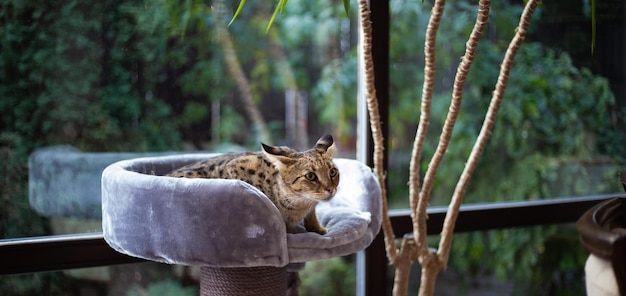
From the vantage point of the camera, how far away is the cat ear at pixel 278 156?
167cm

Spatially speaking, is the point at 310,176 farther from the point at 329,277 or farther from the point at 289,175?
the point at 329,277

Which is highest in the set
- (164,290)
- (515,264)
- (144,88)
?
(144,88)

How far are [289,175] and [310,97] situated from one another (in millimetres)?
834

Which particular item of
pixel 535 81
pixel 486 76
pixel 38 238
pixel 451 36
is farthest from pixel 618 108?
pixel 38 238

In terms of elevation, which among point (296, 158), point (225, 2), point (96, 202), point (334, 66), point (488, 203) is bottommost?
point (488, 203)

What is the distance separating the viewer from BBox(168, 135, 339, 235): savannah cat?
1.69m

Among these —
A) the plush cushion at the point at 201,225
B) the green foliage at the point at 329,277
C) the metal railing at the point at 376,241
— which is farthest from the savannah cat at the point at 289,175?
the green foliage at the point at 329,277

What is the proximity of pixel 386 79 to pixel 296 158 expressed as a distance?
0.81m

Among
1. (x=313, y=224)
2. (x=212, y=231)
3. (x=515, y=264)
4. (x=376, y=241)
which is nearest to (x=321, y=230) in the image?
(x=313, y=224)

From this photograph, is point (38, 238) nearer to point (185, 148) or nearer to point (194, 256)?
point (185, 148)

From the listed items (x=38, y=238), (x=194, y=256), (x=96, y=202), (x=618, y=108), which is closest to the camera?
(x=194, y=256)

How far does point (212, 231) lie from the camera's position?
4.99ft

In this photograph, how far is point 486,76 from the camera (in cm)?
264

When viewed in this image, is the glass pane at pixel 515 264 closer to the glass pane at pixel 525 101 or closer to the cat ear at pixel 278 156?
the glass pane at pixel 525 101
